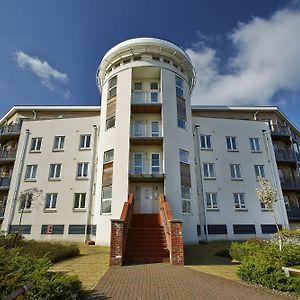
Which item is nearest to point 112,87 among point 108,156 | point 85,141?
point 85,141

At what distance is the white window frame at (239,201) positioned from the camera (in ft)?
72.1

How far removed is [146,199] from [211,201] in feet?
22.7

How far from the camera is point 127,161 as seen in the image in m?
18.3

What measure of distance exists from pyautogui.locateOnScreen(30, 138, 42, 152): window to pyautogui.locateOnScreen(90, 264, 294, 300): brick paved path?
1851 cm

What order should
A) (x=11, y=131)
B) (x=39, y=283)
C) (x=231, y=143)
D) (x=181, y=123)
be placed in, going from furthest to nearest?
(x=11, y=131) → (x=231, y=143) → (x=181, y=123) → (x=39, y=283)

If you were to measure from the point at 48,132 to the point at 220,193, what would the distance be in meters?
18.7

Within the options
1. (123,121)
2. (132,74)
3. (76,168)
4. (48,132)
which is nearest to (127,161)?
(123,121)

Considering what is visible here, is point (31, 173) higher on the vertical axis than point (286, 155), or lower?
lower

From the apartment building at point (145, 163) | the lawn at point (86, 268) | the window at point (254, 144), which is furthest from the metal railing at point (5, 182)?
Result: the window at point (254, 144)

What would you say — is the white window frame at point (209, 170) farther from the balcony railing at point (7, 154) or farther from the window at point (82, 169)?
the balcony railing at point (7, 154)

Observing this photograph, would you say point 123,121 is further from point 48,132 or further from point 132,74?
point 48,132

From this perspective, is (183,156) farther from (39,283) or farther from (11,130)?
(11,130)

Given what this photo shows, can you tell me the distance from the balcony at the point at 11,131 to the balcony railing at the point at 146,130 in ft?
47.9

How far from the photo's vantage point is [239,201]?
72.8ft
